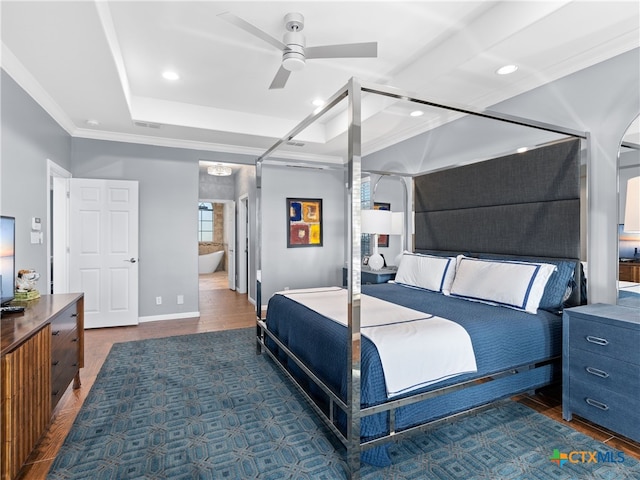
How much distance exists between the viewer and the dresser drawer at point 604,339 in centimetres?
197

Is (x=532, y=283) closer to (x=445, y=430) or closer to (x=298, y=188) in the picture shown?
(x=445, y=430)

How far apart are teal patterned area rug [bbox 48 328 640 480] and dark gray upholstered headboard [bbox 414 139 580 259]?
140 cm

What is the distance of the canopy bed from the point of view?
1827 mm

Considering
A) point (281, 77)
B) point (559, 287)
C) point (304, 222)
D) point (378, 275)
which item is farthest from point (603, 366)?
point (304, 222)

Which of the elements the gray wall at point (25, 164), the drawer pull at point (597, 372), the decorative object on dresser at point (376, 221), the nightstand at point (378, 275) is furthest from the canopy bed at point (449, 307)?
the gray wall at point (25, 164)

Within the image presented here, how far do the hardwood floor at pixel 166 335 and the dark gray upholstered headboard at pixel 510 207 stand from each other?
895 millimetres

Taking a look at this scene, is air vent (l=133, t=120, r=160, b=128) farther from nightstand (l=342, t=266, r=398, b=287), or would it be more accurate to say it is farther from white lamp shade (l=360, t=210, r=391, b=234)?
nightstand (l=342, t=266, r=398, b=287)

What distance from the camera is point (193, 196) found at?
5164 mm

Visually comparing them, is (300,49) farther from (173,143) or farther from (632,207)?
(173,143)

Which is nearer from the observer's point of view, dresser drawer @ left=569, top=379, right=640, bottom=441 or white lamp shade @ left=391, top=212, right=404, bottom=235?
dresser drawer @ left=569, top=379, right=640, bottom=441

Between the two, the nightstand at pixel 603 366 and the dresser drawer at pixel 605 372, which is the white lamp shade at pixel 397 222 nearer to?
the nightstand at pixel 603 366

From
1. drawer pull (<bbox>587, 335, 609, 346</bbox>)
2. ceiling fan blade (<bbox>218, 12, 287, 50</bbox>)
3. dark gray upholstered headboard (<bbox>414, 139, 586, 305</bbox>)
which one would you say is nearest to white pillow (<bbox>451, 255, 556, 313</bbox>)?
dark gray upholstered headboard (<bbox>414, 139, 586, 305</bbox>)

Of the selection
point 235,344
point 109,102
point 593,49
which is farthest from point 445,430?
point 109,102

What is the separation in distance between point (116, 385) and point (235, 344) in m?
1.27
